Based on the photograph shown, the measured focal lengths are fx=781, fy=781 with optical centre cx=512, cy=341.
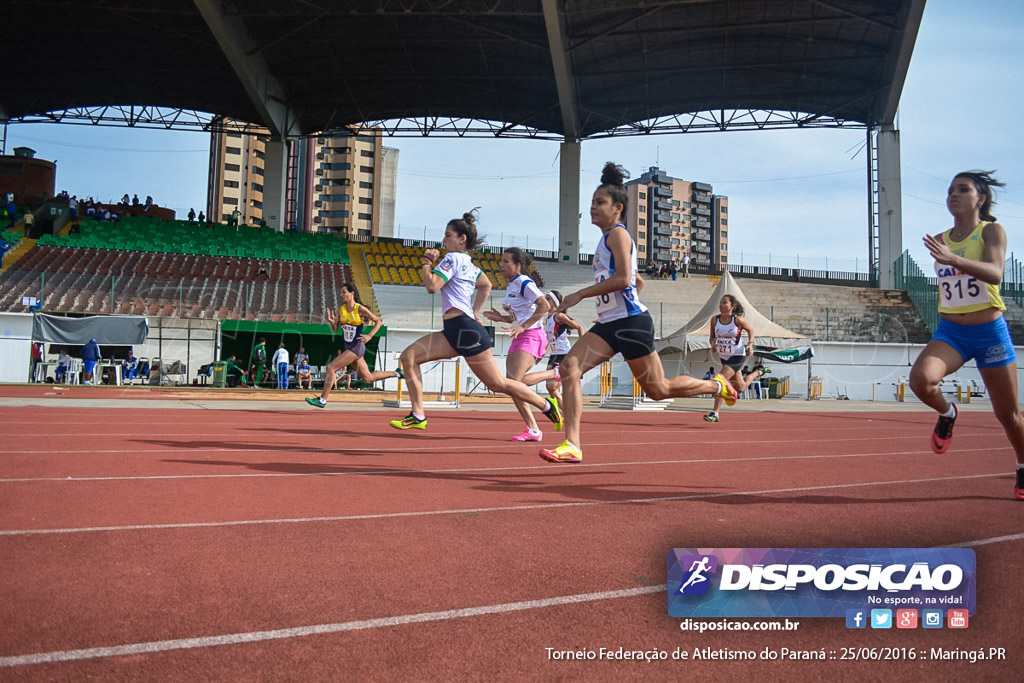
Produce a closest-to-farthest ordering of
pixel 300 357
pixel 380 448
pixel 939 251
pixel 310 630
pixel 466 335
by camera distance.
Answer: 1. pixel 310 630
2. pixel 939 251
3. pixel 466 335
4. pixel 380 448
5. pixel 300 357

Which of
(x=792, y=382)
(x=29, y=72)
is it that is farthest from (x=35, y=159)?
(x=792, y=382)

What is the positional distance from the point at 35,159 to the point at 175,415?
39174mm

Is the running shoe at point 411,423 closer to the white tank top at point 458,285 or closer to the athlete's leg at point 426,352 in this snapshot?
the athlete's leg at point 426,352

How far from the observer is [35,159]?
42.6 metres

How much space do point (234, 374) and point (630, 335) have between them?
66.7ft

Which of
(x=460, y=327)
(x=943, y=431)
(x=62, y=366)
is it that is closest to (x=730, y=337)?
(x=460, y=327)

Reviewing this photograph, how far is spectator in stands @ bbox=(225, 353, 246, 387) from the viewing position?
77.1 feet

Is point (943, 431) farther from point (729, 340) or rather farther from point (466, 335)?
point (729, 340)

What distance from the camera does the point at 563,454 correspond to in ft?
18.8

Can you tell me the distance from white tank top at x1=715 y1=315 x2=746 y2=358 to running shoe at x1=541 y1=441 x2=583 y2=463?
7.07 metres

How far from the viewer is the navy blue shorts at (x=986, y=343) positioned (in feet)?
16.1

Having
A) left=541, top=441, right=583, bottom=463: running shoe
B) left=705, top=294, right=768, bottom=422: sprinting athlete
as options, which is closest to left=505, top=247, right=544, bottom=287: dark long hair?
left=541, top=441, right=583, bottom=463: running shoe

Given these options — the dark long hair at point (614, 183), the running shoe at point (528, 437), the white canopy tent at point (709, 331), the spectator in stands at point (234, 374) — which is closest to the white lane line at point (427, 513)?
the dark long hair at point (614, 183)

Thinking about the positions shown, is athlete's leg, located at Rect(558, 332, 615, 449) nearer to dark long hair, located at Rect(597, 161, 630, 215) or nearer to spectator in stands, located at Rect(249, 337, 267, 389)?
dark long hair, located at Rect(597, 161, 630, 215)
